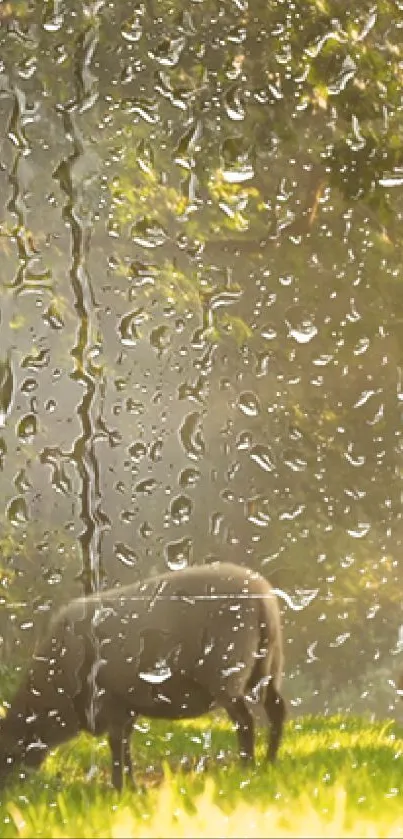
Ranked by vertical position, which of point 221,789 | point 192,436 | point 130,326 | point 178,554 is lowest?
point 221,789

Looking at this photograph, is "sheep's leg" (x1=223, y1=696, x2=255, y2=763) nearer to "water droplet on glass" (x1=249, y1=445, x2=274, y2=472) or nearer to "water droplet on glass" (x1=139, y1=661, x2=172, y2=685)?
"water droplet on glass" (x1=139, y1=661, x2=172, y2=685)

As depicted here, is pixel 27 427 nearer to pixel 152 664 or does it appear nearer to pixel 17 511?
pixel 17 511

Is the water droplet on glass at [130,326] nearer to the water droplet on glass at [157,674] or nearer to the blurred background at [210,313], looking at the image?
the blurred background at [210,313]

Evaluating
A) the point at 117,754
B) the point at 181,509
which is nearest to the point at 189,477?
the point at 181,509

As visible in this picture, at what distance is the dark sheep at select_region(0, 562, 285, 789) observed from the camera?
2.61 feet

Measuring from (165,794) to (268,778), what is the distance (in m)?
0.09

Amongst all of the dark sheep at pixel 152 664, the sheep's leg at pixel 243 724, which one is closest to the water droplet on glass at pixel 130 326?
the dark sheep at pixel 152 664

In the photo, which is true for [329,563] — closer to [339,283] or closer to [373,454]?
[373,454]

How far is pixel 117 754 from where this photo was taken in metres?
0.79

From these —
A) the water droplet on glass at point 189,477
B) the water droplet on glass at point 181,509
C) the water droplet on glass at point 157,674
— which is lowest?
the water droplet on glass at point 157,674

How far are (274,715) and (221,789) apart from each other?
81 millimetres

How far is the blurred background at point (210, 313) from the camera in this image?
0.85 meters

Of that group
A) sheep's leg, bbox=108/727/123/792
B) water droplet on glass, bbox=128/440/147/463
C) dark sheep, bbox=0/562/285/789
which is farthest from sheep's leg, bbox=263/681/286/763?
water droplet on glass, bbox=128/440/147/463

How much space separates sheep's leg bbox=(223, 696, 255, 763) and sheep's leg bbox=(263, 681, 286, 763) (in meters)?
0.02
